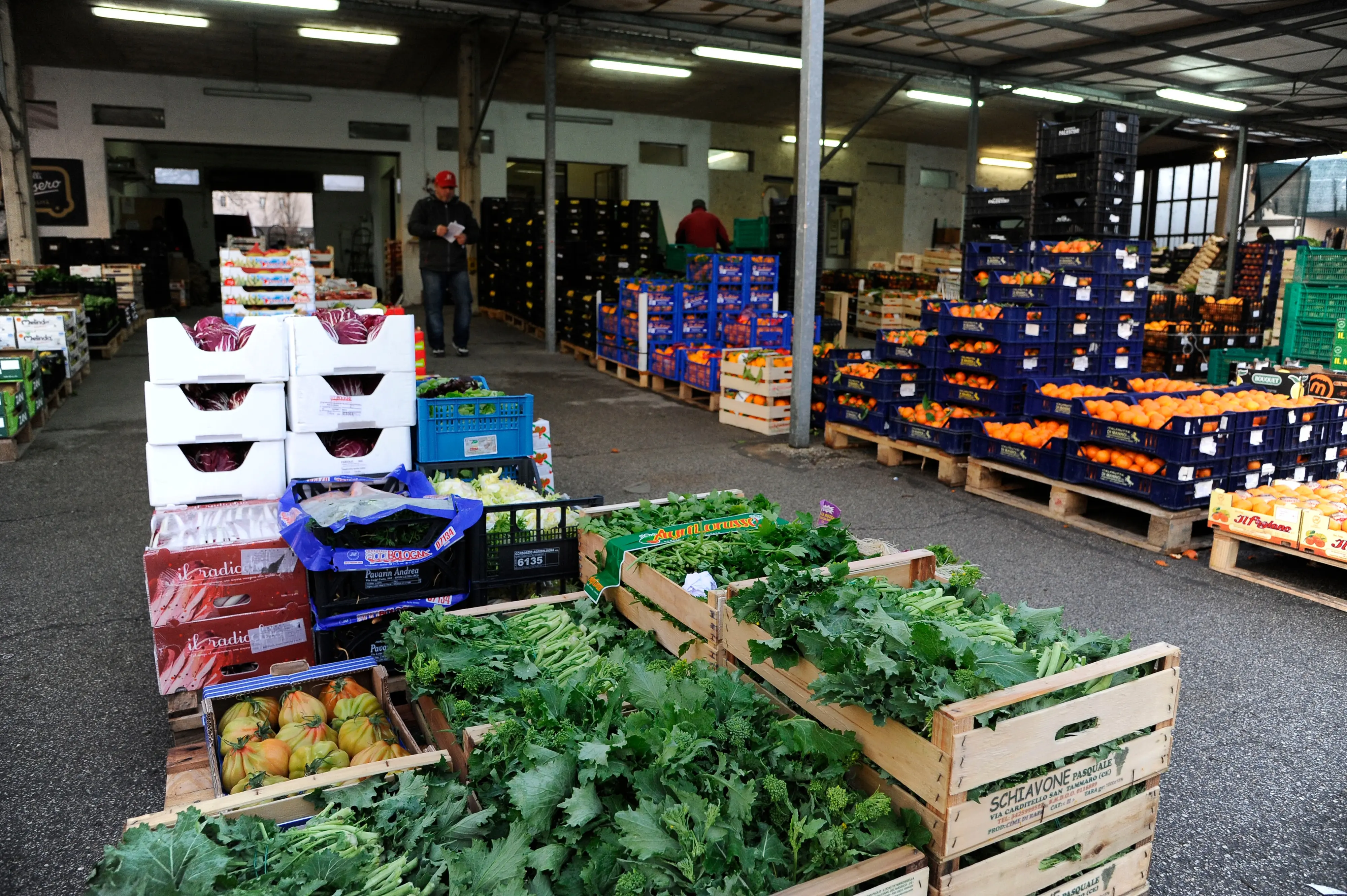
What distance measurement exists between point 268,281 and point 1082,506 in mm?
7716

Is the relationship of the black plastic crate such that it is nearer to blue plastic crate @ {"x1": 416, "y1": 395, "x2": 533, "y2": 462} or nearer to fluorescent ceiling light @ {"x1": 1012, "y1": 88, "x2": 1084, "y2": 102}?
blue plastic crate @ {"x1": 416, "y1": 395, "x2": 533, "y2": 462}

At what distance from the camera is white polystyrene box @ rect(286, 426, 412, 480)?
14.7 feet

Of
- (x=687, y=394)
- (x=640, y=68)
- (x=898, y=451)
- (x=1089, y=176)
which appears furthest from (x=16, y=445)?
(x=640, y=68)

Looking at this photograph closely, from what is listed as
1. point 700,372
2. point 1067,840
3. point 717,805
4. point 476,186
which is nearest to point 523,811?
point 717,805

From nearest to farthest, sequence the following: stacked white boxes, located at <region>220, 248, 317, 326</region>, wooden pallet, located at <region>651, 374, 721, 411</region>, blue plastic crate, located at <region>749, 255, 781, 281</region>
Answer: stacked white boxes, located at <region>220, 248, 317, 326</region>, wooden pallet, located at <region>651, 374, 721, 411</region>, blue plastic crate, located at <region>749, 255, 781, 281</region>

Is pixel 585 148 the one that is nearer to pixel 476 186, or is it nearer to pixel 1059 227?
pixel 476 186

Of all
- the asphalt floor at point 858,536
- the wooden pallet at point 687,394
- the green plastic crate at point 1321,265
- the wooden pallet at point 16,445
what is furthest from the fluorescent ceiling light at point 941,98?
the wooden pallet at point 16,445

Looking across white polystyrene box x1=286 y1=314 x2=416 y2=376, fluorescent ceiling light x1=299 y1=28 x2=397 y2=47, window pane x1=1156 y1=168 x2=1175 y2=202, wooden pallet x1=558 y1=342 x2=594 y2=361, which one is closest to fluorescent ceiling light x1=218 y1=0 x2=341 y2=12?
fluorescent ceiling light x1=299 y1=28 x2=397 y2=47

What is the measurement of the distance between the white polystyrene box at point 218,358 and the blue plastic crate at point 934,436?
4947mm

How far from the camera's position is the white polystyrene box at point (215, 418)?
4.20m

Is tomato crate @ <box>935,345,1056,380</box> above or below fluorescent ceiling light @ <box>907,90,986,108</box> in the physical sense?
below

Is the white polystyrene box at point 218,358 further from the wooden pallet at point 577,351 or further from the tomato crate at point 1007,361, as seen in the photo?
the wooden pallet at point 577,351

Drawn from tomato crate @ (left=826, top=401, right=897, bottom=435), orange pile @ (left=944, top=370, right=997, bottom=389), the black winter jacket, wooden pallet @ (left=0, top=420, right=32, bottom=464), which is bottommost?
wooden pallet @ (left=0, top=420, right=32, bottom=464)

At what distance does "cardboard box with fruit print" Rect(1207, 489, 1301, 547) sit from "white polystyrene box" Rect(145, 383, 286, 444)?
5.21 metres
